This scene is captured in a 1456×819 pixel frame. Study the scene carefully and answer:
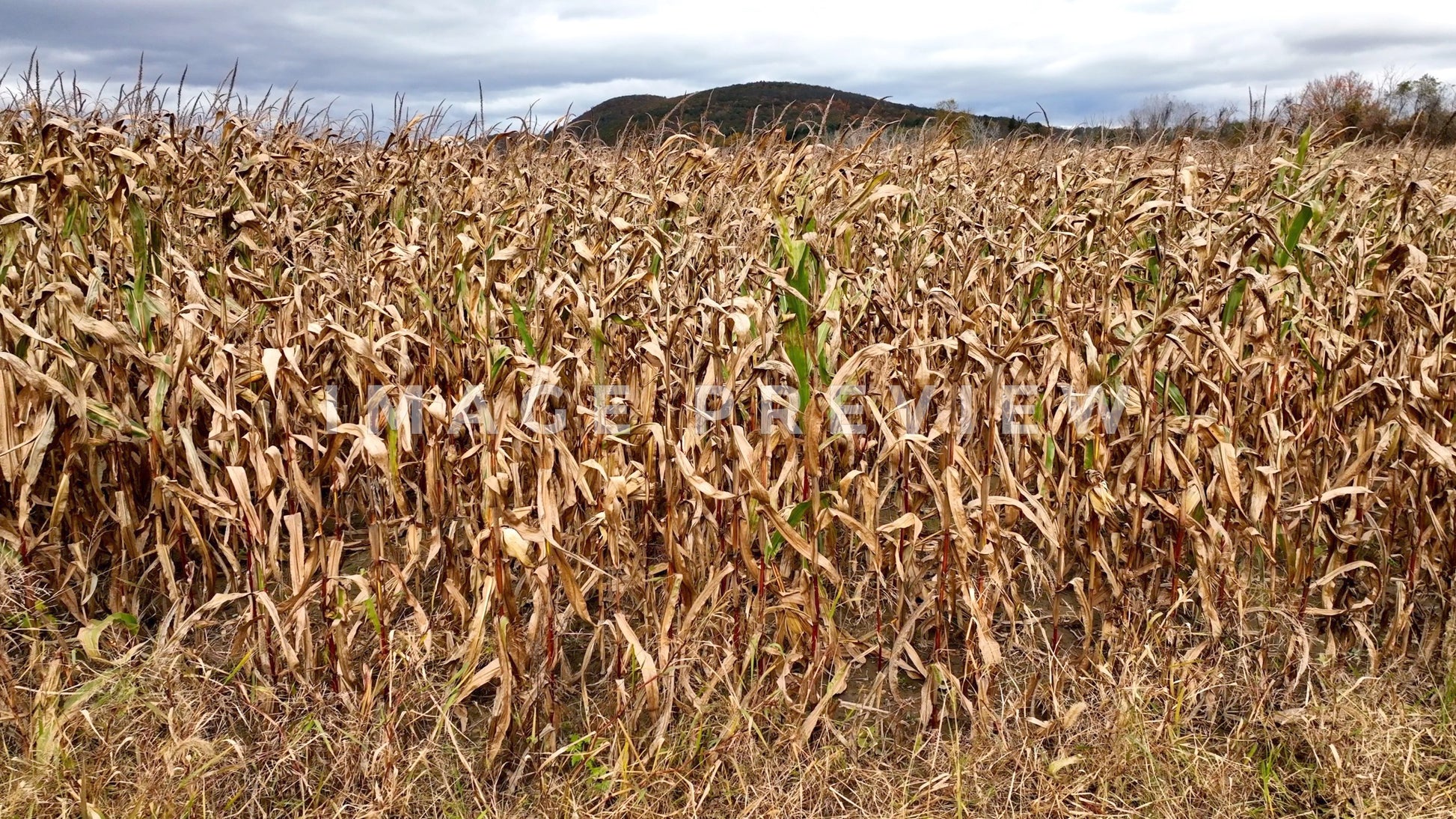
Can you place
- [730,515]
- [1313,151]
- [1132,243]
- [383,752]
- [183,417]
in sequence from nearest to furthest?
[383,752] < [730,515] < [183,417] < [1132,243] < [1313,151]

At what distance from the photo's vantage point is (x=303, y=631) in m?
2.31

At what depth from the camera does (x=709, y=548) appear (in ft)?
8.38

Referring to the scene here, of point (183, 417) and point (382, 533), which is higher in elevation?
point (183, 417)

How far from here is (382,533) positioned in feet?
7.64

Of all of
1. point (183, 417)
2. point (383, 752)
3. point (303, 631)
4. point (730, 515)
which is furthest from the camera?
point (183, 417)

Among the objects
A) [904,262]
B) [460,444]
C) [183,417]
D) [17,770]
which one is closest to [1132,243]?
[904,262]

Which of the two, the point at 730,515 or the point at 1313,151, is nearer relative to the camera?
the point at 730,515

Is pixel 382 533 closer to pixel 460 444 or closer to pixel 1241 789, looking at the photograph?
pixel 460 444

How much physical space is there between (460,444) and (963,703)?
1584mm

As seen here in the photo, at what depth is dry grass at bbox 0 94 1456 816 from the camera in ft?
7.17

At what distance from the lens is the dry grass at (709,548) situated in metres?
2.19

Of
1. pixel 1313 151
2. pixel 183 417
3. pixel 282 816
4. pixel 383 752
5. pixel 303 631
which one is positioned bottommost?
pixel 282 816

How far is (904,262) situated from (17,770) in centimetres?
349

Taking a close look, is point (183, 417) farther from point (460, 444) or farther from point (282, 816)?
point (282, 816)
